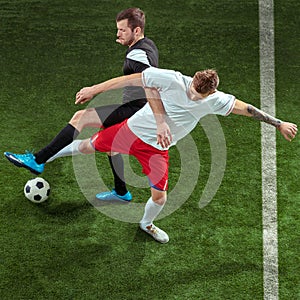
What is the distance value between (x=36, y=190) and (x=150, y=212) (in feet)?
3.44

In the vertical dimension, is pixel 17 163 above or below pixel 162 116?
below

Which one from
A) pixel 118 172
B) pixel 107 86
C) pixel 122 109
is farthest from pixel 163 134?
pixel 118 172

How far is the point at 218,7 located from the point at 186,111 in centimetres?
379

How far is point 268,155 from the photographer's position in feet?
23.4

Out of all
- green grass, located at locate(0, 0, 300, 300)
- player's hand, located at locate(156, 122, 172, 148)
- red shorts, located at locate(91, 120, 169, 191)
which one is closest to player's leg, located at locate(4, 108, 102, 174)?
red shorts, located at locate(91, 120, 169, 191)

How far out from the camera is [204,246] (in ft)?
20.3

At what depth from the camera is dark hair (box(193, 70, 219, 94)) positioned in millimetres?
5289

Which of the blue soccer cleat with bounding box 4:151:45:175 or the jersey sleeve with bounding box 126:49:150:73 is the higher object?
the jersey sleeve with bounding box 126:49:150:73

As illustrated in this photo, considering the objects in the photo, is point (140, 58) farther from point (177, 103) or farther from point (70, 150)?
point (70, 150)

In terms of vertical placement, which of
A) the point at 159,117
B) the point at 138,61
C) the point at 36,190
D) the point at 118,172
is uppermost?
the point at 138,61

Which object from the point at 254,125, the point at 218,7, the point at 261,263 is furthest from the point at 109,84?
the point at 218,7

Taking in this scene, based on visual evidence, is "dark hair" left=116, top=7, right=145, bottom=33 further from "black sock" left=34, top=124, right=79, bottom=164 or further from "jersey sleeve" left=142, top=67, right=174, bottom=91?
"black sock" left=34, top=124, right=79, bottom=164

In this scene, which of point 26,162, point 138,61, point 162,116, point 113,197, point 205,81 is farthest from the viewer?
point 113,197

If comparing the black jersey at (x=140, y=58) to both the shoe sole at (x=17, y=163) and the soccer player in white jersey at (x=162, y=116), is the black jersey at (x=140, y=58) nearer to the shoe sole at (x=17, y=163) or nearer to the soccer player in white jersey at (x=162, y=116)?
the soccer player in white jersey at (x=162, y=116)
